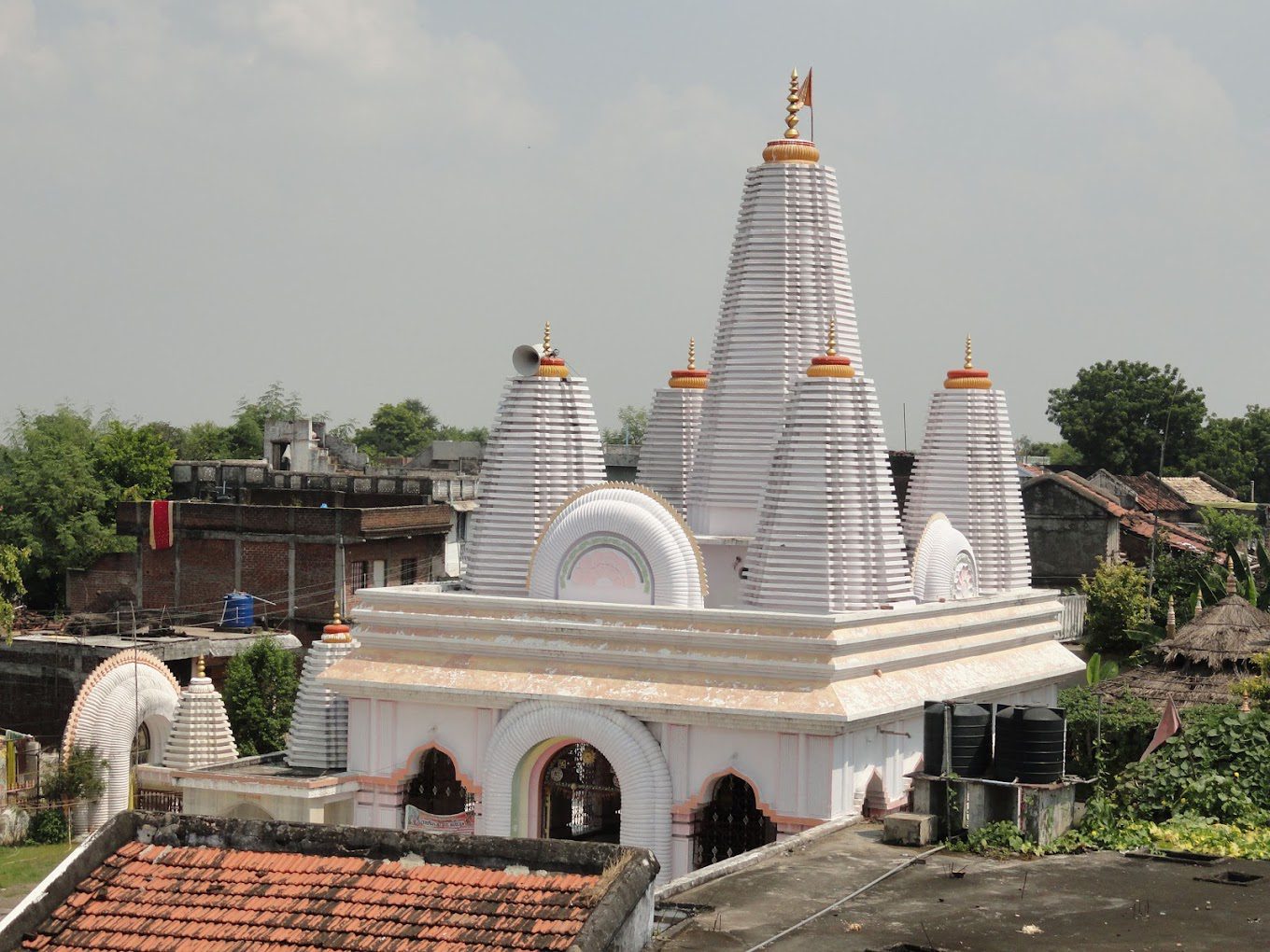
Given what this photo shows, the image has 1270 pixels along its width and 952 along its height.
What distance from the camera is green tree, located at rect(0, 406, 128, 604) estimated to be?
50.9 metres

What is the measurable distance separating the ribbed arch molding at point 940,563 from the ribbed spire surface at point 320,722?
792 cm

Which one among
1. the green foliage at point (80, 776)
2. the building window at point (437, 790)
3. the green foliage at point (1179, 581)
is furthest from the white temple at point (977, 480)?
the green foliage at point (80, 776)

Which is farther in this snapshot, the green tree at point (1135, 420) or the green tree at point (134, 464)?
the green tree at point (1135, 420)

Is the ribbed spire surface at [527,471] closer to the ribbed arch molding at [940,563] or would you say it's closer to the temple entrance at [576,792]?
the temple entrance at [576,792]

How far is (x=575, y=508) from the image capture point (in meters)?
24.6

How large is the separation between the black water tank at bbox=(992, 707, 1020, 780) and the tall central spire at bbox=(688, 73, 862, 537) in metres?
5.80

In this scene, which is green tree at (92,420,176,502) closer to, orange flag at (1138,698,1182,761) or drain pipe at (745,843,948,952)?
orange flag at (1138,698,1182,761)

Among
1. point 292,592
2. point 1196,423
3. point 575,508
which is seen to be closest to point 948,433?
point 575,508

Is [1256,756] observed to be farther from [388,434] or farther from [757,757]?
[388,434]

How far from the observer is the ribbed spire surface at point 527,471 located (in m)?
25.8

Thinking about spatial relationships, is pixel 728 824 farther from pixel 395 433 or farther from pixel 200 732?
pixel 395 433

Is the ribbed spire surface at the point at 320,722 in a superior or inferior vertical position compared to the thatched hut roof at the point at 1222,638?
inferior

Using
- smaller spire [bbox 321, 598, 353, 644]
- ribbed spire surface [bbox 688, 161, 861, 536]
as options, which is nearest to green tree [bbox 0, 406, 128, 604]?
smaller spire [bbox 321, 598, 353, 644]

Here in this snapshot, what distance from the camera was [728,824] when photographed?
78.3 ft
